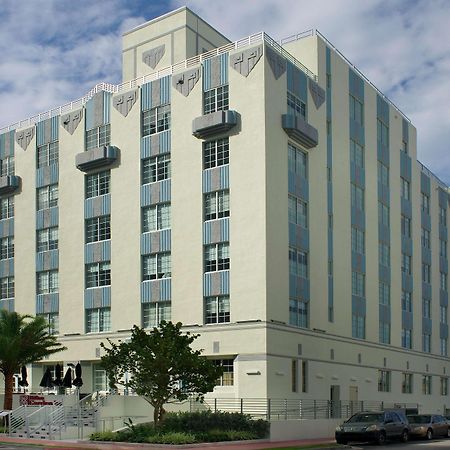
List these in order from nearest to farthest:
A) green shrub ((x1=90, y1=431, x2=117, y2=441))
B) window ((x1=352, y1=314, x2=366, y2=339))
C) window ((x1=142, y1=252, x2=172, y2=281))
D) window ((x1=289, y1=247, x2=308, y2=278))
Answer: green shrub ((x1=90, y1=431, x2=117, y2=441))
window ((x1=289, y1=247, x2=308, y2=278))
window ((x1=142, y1=252, x2=172, y2=281))
window ((x1=352, y1=314, x2=366, y2=339))

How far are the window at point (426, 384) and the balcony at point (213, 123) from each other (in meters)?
31.2

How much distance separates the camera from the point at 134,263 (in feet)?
178

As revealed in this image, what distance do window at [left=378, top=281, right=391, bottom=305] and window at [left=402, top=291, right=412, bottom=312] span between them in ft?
10.5

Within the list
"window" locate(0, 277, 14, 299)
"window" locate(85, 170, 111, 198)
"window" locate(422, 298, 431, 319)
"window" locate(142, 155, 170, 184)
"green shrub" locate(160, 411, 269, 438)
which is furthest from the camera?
"window" locate(422, 298, 431, 319)

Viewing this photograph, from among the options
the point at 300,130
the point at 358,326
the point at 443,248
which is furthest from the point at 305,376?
the point at 443,248

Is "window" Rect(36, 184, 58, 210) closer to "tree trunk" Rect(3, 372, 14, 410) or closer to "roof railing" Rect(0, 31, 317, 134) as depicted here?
"roof railing" Rect(0, 31, 317, 134)

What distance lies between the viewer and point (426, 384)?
226 feet

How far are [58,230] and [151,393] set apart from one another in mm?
22795

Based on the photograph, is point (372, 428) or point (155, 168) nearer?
point (372, 428)

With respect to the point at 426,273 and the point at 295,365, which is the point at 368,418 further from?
the point at 426,273

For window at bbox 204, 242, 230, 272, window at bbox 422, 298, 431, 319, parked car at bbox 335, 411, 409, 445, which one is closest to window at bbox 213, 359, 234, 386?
window at bbox 204, 242, 230, 272

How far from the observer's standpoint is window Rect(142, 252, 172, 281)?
52875mm

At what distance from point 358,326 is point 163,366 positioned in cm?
2330

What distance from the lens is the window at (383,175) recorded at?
63.7m
